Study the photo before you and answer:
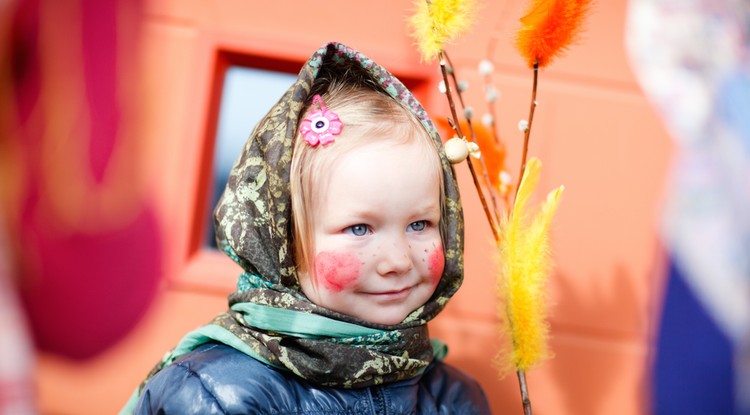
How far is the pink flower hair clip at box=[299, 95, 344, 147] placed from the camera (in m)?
1.46

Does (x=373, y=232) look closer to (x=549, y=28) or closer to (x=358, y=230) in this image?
(x=358, y=230)

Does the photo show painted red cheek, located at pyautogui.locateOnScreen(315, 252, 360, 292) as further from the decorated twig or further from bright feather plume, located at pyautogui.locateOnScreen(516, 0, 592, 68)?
bright feather plume, located at pyautogui.locateOnScreen(516, 0, 592, 68)

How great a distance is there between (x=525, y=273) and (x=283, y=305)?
489 millimetres

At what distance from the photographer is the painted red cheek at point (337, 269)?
4.66 feet

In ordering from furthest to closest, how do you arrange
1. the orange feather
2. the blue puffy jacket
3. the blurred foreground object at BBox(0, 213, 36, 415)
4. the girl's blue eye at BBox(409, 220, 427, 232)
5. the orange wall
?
the orange wall
the orange feather
the girl's blue eye at BBox(409, 220, 427, 232)
the blue puffy jacket
the blurred foreground object at BBox(0, 213, 36, 415)

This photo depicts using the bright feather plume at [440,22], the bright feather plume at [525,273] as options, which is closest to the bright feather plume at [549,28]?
the bright feather plume at [440,22]

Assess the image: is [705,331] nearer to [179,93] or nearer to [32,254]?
[32,254]

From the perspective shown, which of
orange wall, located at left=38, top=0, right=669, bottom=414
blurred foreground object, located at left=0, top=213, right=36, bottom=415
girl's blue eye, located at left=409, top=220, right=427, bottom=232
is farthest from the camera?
orange wall, located at left=38, top=0, right=669, bottom=414

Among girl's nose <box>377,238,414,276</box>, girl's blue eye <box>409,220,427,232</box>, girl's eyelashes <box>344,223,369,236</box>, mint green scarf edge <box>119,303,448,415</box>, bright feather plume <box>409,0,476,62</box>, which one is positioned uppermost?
bright feather plume <box>409,0,476,62</box>

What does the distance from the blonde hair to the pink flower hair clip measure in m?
0.01

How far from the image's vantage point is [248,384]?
1.42 m

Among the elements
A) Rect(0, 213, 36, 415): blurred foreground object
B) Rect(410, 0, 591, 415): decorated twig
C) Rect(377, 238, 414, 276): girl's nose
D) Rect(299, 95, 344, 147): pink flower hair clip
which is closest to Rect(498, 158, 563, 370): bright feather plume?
Rect(410, 0, 591, 415): decorated twig

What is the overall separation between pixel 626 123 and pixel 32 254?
5.70 ft

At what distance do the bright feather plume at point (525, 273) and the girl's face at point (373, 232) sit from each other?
0.17 m
